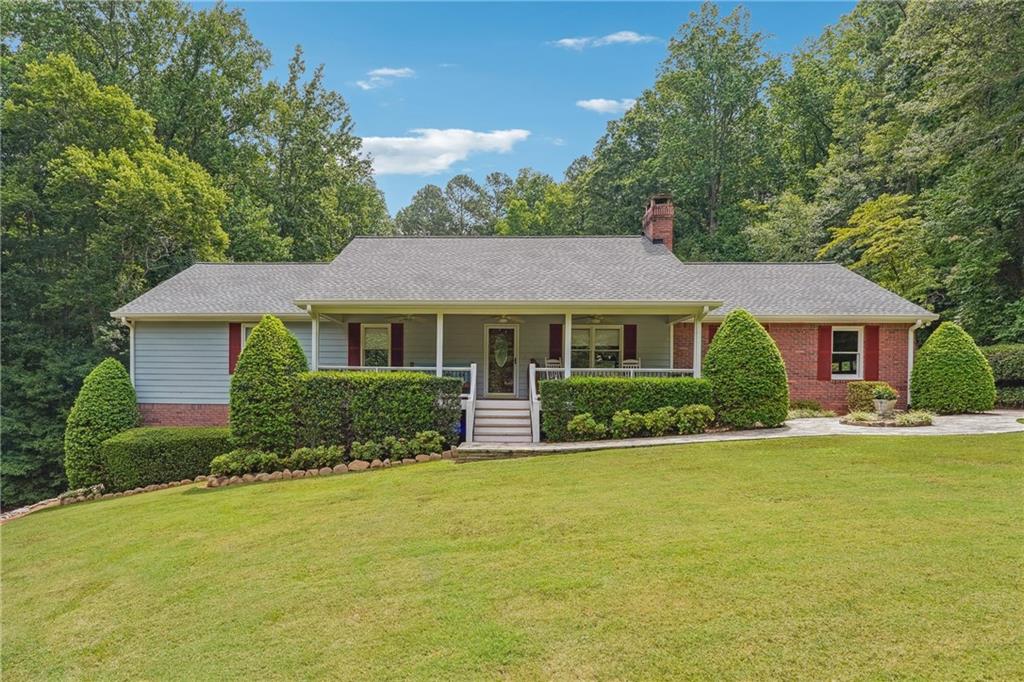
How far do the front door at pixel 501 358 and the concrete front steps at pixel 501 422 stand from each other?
2.07 m

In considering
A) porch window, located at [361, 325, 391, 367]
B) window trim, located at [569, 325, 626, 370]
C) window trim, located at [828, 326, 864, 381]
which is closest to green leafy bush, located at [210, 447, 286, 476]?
porch window, located at [361, 325, 391, 367]

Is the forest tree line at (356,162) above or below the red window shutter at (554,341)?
above

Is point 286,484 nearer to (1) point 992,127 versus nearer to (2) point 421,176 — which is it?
(1) point 992,127


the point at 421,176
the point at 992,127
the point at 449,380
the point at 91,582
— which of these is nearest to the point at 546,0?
the point at 449,380

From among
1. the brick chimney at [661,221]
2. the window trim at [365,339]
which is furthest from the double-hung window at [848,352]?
the window trim at [365,339]

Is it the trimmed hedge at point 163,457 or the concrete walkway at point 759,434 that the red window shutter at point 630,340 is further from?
the trimmed hedge at point 163,457

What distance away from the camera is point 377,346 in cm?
1538

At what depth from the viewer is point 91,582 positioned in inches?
218

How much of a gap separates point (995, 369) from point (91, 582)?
21094 millimetres

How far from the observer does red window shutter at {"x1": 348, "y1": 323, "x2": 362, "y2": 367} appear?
596 inches

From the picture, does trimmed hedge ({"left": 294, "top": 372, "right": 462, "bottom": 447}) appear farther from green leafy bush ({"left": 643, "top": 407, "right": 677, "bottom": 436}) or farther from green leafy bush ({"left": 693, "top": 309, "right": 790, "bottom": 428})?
green leafy bush ({"left": 693, "top": 309, "right": 790, "bottom": 428})

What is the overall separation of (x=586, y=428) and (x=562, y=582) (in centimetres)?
699

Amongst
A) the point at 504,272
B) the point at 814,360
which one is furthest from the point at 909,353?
the point at 504,272

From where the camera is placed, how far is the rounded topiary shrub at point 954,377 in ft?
43.8
